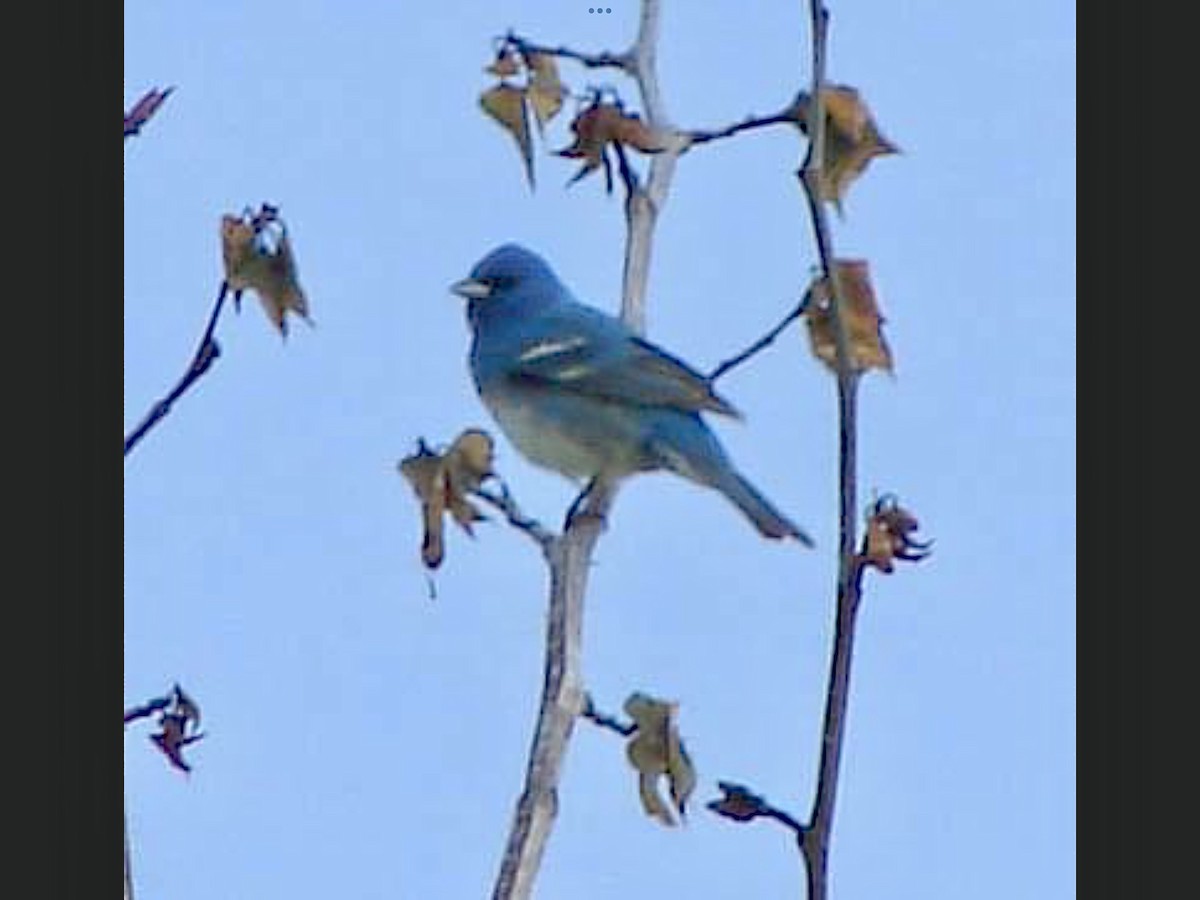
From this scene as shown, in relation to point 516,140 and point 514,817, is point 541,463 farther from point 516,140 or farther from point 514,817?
point 514,817

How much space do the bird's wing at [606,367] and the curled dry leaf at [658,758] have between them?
1.77m

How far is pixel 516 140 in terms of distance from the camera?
A: 9.68 ft

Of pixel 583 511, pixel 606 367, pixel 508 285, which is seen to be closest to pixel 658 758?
pixel 583 511

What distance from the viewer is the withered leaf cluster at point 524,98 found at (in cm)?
296

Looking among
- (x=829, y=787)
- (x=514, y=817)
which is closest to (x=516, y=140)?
(x=514, y=817)

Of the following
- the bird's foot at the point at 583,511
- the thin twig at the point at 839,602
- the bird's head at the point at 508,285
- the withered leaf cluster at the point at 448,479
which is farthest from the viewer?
the bird's head at the point at 508,285

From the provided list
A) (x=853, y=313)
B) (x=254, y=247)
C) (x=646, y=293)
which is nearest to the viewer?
(x=254, y=247)

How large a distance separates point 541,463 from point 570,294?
67 centimetres

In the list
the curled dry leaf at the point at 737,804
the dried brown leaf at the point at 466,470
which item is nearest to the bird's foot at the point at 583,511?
the dried brown leaf at the point at 466,470

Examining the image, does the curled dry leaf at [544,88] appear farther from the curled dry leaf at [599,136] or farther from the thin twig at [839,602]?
the thin twig at [839,602]

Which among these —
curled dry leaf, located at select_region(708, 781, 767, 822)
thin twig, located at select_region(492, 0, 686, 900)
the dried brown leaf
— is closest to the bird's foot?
thin twig, located at select_region(492, 0, 686, 900)

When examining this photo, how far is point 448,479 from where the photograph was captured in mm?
2686

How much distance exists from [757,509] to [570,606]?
146 cm
